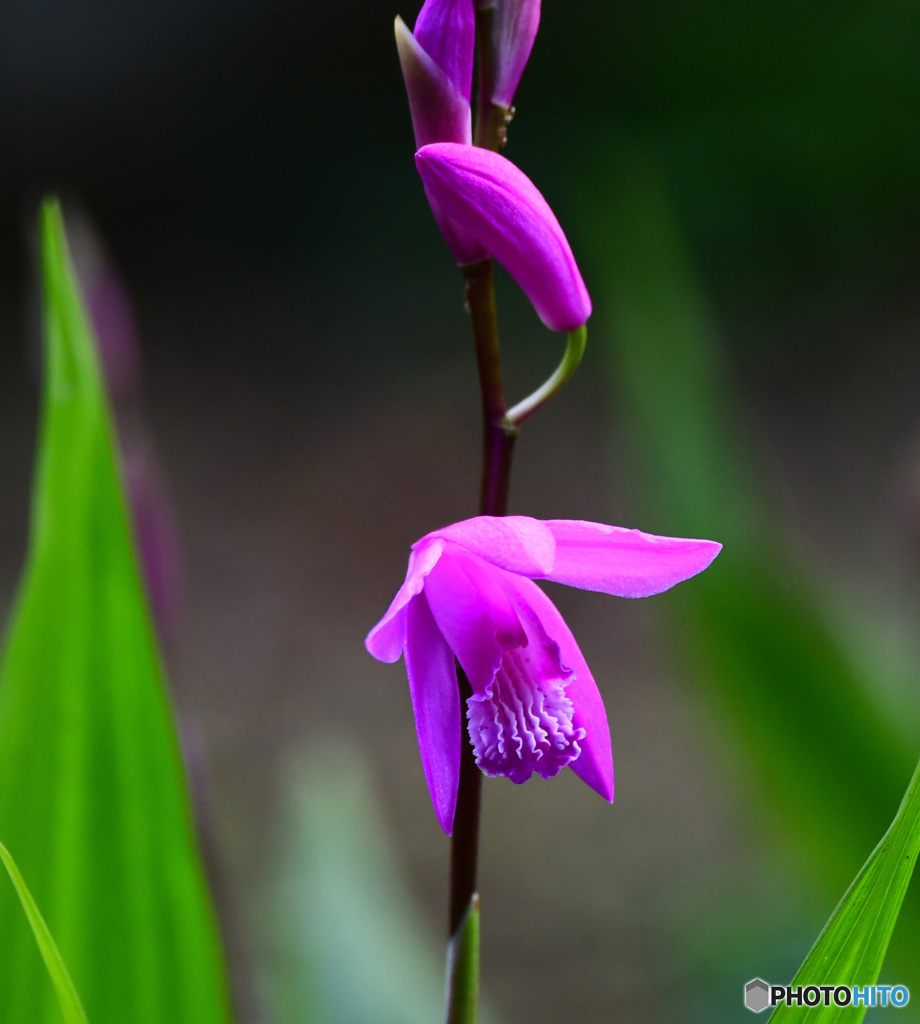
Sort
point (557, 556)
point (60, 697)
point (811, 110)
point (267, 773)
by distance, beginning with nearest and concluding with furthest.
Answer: point (557, 556), point (60, 697), point (267, 773), point (811, 110)

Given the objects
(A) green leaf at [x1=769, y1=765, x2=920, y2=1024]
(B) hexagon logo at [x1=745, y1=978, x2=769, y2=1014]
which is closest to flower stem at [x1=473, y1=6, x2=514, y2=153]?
(A) green leaf at [x1=769, y1=765, x2=920, y2=1024]

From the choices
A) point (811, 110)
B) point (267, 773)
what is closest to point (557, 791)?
point (267, 773)

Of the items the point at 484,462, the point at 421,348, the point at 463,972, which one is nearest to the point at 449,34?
the point at 484,462

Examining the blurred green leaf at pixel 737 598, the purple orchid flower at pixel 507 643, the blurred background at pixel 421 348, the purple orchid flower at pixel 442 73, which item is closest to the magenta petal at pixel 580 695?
the purple orchid flower at pixel 507 643

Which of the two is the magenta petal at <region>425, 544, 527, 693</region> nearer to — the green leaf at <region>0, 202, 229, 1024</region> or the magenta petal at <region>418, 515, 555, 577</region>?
the magenta petal at <region>418, 515, 555, 577</region>

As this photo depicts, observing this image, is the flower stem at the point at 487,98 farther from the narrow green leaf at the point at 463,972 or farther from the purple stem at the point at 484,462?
the narrow green leaf at the point at 463,972

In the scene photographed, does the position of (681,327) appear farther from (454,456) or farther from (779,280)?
(779,280)

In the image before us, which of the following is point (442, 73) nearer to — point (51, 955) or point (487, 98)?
point (487, 98)
